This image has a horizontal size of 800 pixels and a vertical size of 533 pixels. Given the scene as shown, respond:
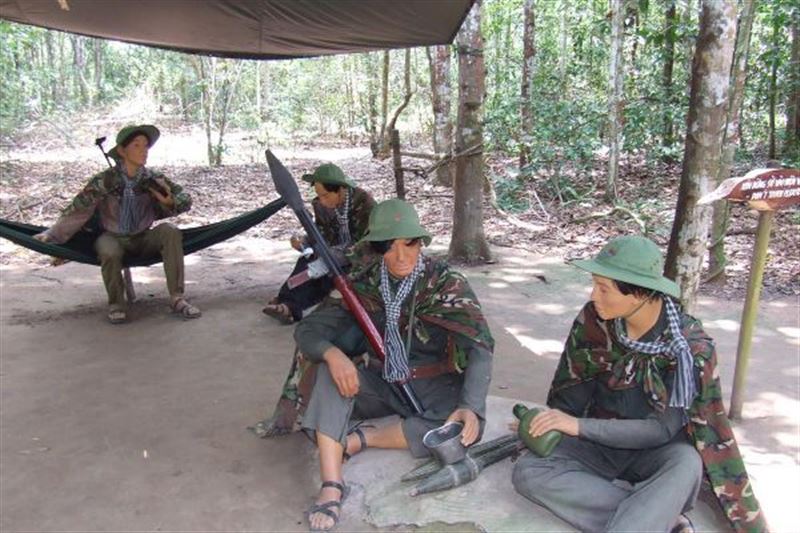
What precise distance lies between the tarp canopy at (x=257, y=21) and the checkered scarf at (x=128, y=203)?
79 centimetres

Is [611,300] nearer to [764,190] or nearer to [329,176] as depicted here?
[764,190]

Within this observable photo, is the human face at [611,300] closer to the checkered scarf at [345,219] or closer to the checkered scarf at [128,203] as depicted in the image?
the checkered scarf at [345,219]

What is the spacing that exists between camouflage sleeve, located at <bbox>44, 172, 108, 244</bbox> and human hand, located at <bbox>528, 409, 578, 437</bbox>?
2788 millimetres

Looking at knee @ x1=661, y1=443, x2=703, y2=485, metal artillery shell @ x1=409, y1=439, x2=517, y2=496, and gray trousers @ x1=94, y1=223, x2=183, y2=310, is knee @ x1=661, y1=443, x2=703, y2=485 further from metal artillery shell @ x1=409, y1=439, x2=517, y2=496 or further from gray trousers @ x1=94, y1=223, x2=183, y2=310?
gray trousers @ x1=94, y1=223, x2=183, y2=310

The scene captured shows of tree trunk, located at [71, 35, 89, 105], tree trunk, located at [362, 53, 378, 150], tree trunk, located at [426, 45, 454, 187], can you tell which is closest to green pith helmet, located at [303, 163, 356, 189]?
tree trunk, located at [426, 45, 454, 187]

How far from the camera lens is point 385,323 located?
7.00ft

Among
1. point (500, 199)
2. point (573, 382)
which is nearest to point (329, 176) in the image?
point (573, 382)

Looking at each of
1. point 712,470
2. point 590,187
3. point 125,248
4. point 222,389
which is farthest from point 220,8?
point 590,187

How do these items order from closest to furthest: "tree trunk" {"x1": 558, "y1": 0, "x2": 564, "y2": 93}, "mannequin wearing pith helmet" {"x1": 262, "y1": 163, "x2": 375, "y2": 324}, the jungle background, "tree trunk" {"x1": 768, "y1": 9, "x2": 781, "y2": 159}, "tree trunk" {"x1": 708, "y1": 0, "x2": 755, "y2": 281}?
"mannequin wearing pith helmet" {"x1": 262, "y1": 163, "x2": 375, "y2": 324}, "tree trunk" {"x1": 708, "y1": 0, "x2": 755, "y2": 281}, the jungle background, "tree trunk" {"x1": 768, "y1": 9, "x2": 781, "y2": 159}, "tree trunk" {"x1": 558, "y1": 0, "x2": 564, "y2": 93}

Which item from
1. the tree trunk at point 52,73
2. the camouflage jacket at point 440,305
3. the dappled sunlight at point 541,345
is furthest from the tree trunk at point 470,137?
the tree trunk at point 52,73

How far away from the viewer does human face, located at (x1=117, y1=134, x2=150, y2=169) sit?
3.63 meters

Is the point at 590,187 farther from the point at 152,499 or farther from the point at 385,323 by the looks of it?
the point at 152,499

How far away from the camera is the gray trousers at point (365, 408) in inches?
76.8

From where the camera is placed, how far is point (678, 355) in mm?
1610
